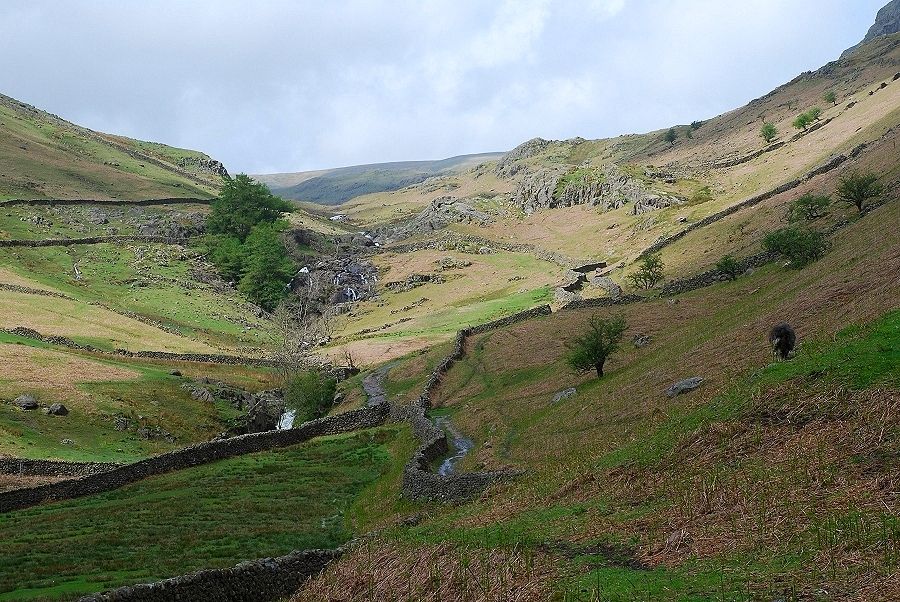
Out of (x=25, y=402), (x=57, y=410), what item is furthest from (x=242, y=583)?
(x=25, y=402)

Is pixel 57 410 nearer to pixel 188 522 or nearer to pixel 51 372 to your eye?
pixel 51 372

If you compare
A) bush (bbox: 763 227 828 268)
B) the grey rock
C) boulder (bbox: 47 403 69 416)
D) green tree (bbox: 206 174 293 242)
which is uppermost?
green tree (bbox: 206 174 293 242)

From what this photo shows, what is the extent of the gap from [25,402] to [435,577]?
47678 millimetres

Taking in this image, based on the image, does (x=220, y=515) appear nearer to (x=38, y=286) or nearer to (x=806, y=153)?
(x=38, y=286)

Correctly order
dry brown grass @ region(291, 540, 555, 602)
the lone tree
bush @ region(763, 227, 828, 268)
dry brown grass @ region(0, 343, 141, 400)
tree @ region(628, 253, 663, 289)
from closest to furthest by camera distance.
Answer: dry brown grass @ region(291, 540, 555, 602) → the lone tree → bush @ region(763, 227, 828, 268) → dry brown grass @ region(0, 343, 141, 400) → tree @ region(628, 253, 663, 289)

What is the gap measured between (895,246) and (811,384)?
22.7 m

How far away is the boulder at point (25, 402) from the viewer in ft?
178

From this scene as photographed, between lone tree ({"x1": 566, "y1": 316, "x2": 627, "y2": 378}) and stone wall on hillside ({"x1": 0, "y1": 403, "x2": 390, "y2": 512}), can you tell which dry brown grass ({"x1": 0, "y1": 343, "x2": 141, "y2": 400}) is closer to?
stone wall on hillside ({"x1": 0, "y1": 403, "x2": 390, "y2": 512})

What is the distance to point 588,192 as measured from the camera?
15838 cm

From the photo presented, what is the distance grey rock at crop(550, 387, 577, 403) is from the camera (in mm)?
44944

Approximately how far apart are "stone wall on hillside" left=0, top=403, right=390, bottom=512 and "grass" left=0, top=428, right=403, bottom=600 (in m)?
0.96

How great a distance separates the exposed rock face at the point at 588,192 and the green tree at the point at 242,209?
55561mm

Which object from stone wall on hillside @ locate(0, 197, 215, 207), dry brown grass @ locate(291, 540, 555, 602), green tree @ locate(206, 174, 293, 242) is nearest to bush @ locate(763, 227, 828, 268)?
dry brown grass @ locate(291, 540, 555, 602)

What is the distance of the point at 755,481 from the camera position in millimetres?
17141
